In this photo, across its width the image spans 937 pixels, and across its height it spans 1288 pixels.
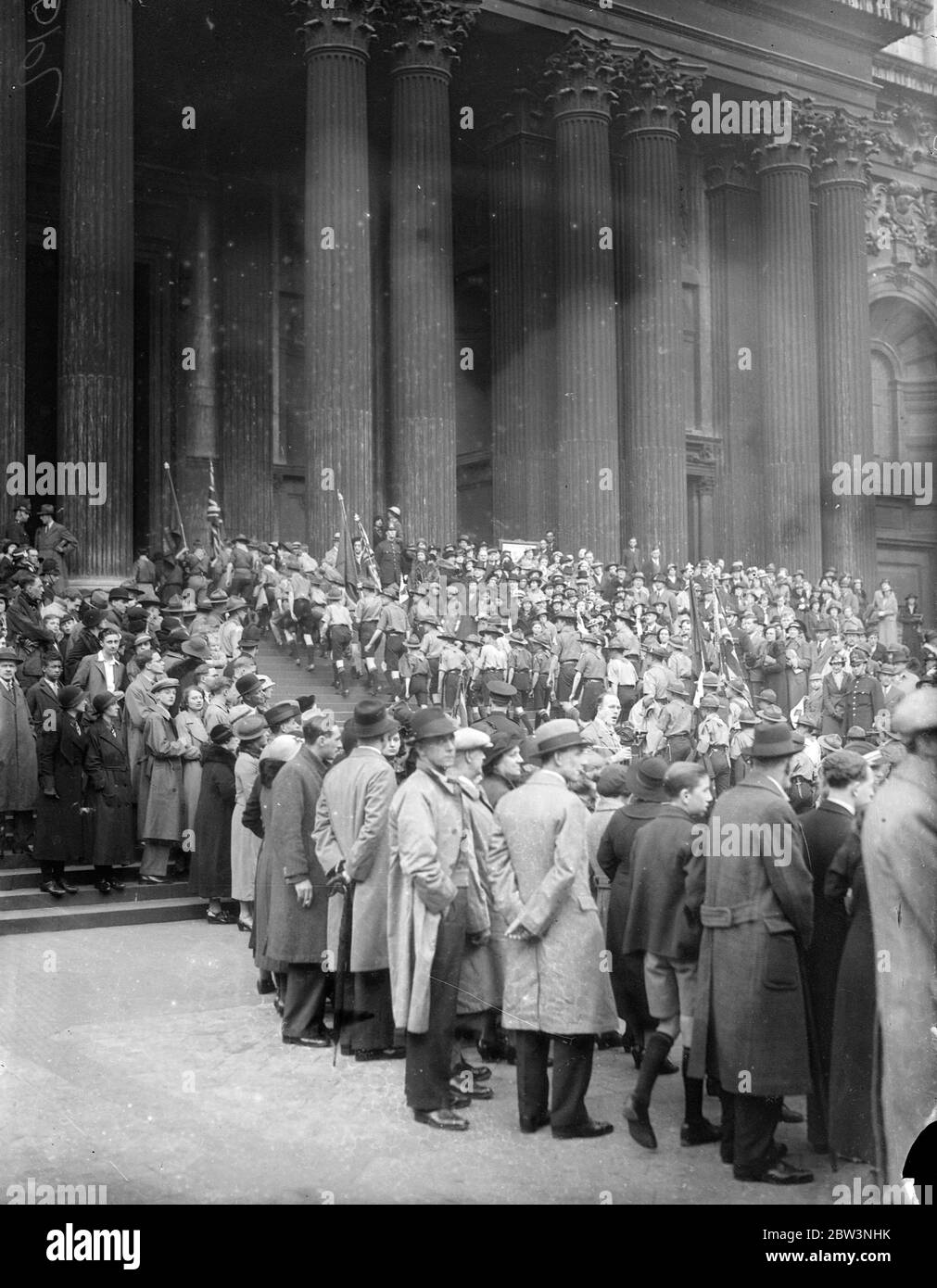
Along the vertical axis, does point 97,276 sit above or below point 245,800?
above

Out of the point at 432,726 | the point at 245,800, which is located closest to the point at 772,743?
the point at 432,726

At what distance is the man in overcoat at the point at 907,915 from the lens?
464 centimetres

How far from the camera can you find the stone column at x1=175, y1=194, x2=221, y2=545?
1027 inches

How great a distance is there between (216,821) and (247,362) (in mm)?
16779

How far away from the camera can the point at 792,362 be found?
28078mm

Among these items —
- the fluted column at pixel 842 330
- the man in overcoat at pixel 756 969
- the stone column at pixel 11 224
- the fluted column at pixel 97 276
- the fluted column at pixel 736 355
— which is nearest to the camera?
the man in overcoat at pixel 756 969

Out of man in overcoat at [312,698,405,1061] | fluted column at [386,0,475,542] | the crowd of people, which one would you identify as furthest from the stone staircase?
fluted column at [386,0,475,542]

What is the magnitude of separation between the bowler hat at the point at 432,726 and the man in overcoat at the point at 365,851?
23.7 inches

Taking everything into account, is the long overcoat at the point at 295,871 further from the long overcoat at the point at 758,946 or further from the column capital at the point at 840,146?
the column capital at the point at 840,146

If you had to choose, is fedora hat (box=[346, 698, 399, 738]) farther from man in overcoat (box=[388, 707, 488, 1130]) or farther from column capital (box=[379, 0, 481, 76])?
column capital (box=[379, 0, 481, 76])

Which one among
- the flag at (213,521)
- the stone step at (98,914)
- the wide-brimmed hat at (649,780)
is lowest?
the stone step at (98,914)

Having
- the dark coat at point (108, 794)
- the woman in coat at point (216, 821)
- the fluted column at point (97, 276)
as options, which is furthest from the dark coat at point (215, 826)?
the fluted column at point (97, 276)

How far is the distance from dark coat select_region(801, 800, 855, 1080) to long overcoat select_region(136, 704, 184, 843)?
7.26 m

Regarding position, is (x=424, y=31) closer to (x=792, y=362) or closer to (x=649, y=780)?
(x=792, y=362)
